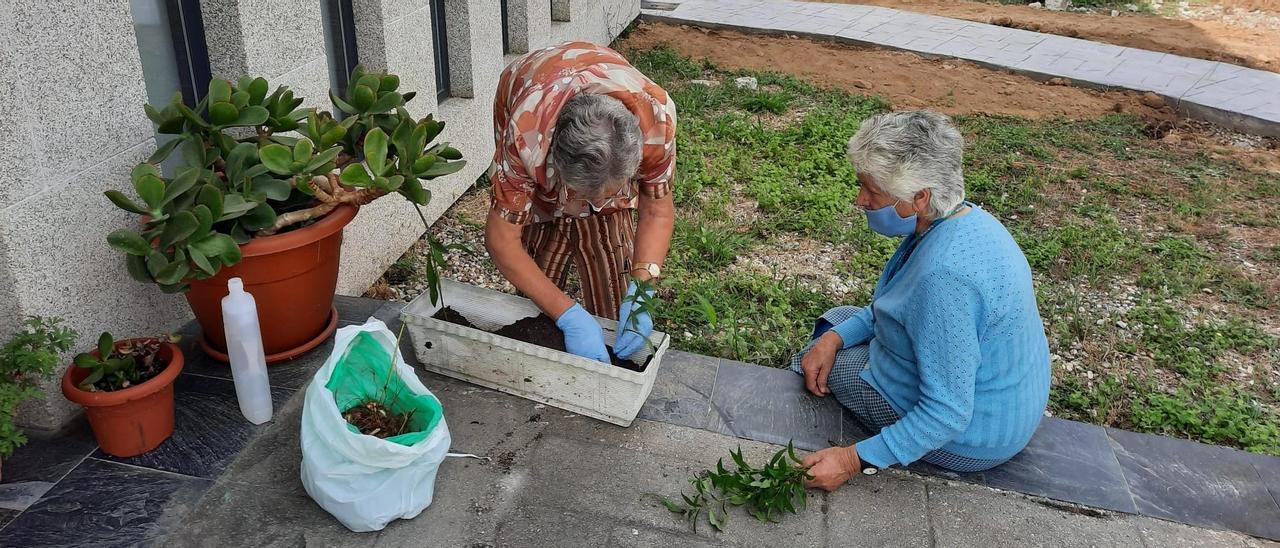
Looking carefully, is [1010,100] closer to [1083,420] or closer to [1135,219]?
[1135,219]

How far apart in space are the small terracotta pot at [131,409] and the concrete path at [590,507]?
0.24 m

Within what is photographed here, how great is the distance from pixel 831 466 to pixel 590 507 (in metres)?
0.67

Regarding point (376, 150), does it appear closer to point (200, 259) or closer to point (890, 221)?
point (200, 259)

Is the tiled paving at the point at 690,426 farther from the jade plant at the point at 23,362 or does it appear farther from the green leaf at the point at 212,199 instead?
the green leaf at the point at 212,199

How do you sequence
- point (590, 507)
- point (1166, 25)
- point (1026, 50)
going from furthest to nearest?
point (1166, 25) → point (1026, 50) → point (590, 507)

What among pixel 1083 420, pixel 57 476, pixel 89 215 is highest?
pixel 89 215

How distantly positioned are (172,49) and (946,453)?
109 inches

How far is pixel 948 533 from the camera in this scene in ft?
7.95

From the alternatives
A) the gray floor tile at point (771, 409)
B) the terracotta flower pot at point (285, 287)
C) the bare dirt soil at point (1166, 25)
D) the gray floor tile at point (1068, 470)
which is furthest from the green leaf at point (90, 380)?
the bare dirt soil at point (1166, 25)

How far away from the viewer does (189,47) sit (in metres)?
3.00

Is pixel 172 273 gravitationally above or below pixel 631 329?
above

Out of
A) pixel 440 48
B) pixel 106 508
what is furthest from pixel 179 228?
pixel 440 48

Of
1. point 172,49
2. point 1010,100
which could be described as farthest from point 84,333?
point 1010,100

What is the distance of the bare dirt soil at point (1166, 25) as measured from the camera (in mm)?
8883
